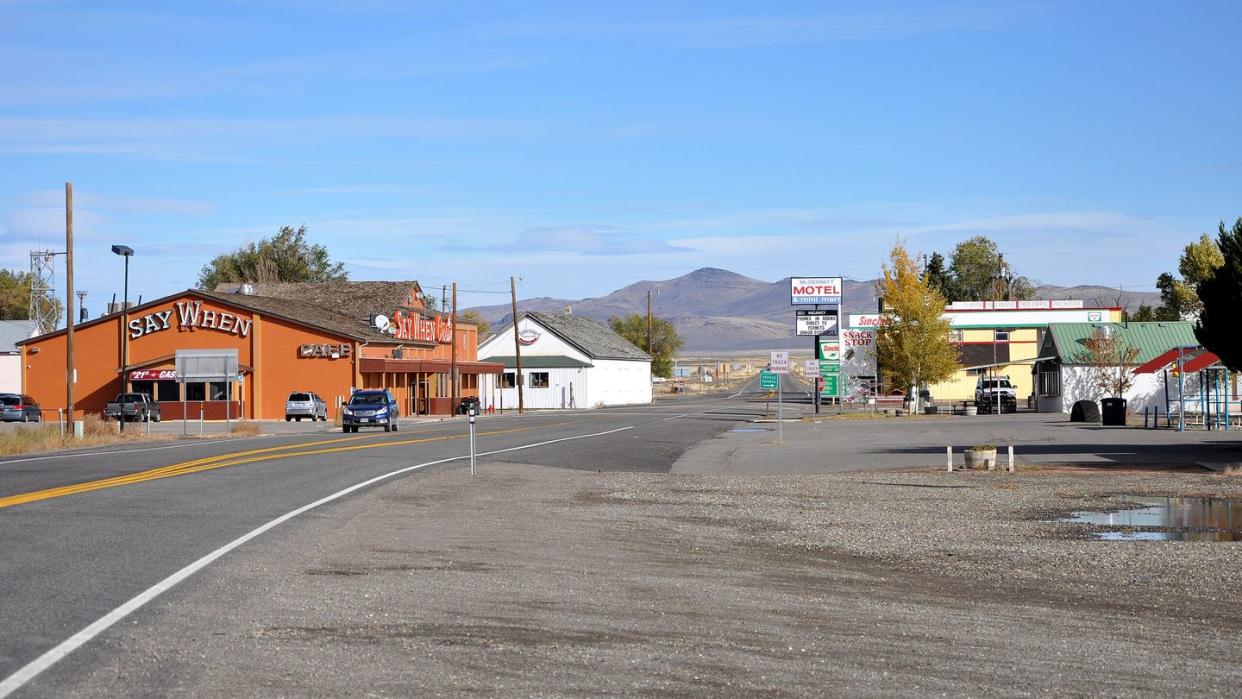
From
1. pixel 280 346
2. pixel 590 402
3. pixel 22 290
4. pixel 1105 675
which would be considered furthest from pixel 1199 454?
pixel 22 290

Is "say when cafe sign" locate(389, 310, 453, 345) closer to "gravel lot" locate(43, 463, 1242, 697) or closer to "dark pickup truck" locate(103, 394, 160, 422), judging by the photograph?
"dark pickup truck" locate(103, 394, 160, 422)

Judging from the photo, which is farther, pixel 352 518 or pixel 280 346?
pixel 280 346

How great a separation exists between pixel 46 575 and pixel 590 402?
87340 mm

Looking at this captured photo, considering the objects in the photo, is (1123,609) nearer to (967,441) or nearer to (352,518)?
(352,518)

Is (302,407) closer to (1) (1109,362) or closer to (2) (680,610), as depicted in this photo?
(1) (1109,362)

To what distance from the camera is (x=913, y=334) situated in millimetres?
71750

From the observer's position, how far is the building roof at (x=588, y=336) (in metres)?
101

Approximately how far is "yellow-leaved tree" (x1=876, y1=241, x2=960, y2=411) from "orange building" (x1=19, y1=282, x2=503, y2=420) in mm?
26172

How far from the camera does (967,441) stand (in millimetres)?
40438

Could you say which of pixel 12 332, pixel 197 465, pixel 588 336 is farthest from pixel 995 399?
pixel 12 332

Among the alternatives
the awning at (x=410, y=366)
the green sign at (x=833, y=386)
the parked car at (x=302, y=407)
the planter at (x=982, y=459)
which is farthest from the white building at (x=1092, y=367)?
the planter at (x=982, y=459)

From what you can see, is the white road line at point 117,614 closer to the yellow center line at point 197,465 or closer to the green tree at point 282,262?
the yellow center line at point 197,465

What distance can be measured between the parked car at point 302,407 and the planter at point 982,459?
43.4 m

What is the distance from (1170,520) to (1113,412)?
35556mm
